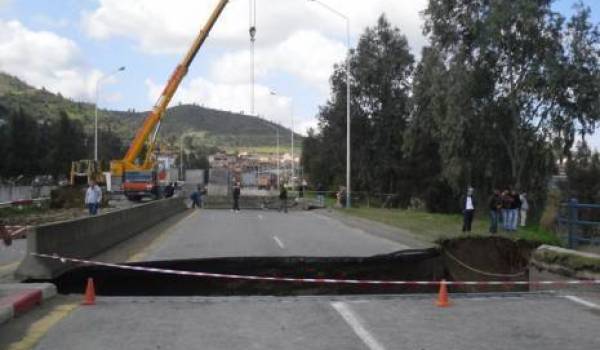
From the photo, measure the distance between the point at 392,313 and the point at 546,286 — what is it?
5.47m

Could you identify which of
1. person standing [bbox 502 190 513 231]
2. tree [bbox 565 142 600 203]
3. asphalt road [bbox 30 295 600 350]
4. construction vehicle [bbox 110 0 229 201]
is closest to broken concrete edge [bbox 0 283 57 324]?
asphalt road [bbox 30 295 600 350]

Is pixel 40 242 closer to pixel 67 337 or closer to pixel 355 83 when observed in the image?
pixel 67 337

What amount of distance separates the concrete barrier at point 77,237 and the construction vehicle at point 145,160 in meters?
20.5

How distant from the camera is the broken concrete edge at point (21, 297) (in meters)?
8.37

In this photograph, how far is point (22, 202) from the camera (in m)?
42.6

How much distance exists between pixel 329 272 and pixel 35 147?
229 feet

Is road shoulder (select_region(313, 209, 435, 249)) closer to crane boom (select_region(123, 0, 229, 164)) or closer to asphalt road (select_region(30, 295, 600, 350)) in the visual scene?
asphalt road (select_region(30, 295, 600, 350))

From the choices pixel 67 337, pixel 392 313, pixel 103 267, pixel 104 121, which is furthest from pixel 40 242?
pixel 104 121

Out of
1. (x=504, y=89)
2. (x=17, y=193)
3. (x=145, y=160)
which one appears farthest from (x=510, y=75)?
(x=17, y=193)

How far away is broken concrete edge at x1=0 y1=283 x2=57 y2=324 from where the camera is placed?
8.37 meters

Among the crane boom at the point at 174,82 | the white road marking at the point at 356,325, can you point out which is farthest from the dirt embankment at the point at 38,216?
the white road marking at the point at 356,325

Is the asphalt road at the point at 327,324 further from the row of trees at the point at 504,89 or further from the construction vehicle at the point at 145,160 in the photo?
the construction vehicle at the point at 145,160

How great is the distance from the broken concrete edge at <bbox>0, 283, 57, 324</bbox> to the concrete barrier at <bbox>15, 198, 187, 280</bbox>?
174cm

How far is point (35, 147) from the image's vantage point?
7931cm
